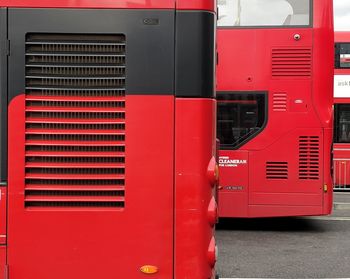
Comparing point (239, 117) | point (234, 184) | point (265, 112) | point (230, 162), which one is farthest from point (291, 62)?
point (234, 184)

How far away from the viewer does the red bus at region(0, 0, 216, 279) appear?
2.89 metres

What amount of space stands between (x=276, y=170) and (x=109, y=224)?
5.60 m

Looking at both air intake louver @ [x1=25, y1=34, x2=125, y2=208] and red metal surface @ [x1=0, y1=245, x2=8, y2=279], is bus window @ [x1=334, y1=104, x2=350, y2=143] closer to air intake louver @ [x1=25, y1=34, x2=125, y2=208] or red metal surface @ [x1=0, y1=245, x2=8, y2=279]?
air intake louver @ [x1=25, y1=34, x2=125, y2=208]

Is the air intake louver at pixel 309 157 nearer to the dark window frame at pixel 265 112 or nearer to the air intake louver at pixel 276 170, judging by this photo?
the air intake louver at pixel 276 170

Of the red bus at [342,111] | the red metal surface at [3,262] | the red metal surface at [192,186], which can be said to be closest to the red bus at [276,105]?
the red metal surface at [192,186]

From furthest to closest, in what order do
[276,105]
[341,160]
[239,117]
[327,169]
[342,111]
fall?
[342,111]
[341,160]
[239,117]
[276,105]
[327,169]

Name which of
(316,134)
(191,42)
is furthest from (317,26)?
(191,42)

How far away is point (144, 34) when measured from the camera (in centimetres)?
292

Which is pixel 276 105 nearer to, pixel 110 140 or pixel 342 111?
pixel 110 140

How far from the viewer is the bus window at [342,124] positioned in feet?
44.1

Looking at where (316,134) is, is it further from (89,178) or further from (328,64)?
(89,178)

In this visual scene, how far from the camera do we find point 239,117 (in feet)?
27.5

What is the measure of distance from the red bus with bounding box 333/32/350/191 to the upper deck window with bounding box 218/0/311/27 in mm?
5807

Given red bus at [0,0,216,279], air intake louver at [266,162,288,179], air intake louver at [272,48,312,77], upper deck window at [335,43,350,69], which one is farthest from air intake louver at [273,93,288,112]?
upper deck window at [335,43,350,69]
